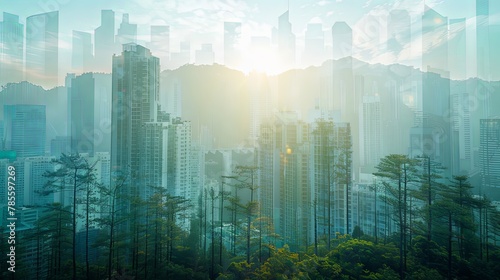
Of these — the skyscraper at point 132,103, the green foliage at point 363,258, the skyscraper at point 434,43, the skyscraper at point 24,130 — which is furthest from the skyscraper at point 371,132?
the skyscraper at point 24,130

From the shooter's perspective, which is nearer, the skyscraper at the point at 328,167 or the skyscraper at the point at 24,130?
the skyscraper at the point at 24,130

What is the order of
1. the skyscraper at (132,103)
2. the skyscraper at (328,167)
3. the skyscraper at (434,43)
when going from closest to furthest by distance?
1. the skyscraper at (328,167)
2. the skyscraper at (434,43)
3. the skyscraper at (132,103)

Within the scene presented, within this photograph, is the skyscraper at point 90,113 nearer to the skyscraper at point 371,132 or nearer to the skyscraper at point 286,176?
the skyscraper at point 286,176

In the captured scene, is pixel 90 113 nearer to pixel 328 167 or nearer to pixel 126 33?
pixel 126 33

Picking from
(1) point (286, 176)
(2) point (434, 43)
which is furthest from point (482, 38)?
(1) point (286, 176)

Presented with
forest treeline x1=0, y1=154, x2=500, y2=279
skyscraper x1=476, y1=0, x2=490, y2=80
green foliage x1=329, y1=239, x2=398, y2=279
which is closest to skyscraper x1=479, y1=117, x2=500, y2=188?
skyscraper x1=476, y1=0, x2=490, y2=80

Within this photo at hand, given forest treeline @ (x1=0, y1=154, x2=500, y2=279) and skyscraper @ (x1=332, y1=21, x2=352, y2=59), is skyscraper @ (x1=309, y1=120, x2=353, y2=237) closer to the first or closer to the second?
forest treeline @ (x1=0, y1=154, x2=500, y2=279)
